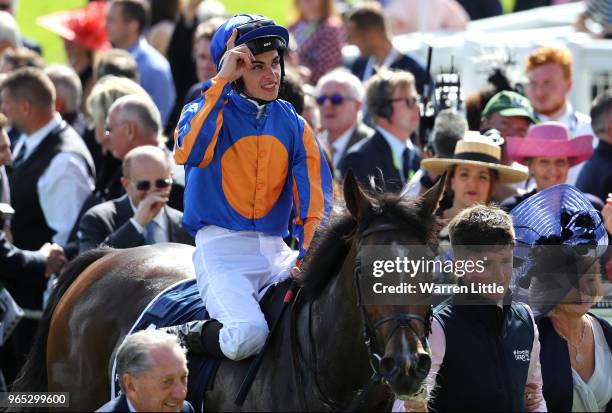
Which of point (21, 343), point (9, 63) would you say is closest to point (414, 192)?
point (21, 343)

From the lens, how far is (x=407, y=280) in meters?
4.82

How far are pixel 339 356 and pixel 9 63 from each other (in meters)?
6.79

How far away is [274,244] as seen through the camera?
591 cm

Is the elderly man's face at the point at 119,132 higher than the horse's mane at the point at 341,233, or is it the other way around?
the horse's mane at the point at 341,233

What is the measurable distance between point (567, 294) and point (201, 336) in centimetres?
170

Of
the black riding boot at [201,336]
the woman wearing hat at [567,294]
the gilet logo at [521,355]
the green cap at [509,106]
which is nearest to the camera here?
the gilet logo at [521,355]

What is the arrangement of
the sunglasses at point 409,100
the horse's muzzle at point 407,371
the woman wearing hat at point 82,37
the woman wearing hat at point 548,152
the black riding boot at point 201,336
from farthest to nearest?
the woman wearing hat at point 82,37 → the sunglasses at point 409,100 → the woman wearing hat at point 548,152 → the black riding boot at point 201,336 → the horse's muzzle at point 407,371

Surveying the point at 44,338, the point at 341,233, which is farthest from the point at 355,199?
the point at 44,338

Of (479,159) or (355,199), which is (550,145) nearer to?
(479,159)

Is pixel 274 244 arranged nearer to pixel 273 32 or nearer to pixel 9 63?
pixel 273 32

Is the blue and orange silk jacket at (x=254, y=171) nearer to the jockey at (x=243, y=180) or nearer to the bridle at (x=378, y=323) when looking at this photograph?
the jockey at (x=243, y=180)

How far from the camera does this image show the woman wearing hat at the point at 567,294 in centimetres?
580

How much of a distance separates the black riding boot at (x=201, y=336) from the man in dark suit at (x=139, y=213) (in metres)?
1.80

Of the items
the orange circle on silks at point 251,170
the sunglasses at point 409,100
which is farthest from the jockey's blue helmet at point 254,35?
the sunglasses at point 409,100
